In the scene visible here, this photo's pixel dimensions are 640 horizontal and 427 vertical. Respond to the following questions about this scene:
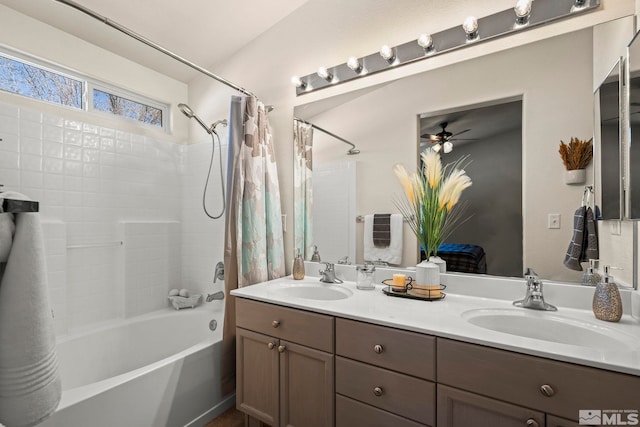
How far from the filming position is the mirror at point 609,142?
125 cm

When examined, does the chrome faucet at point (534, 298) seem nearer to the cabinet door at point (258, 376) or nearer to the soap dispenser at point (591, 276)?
the soap dispenser at point (591, 276)

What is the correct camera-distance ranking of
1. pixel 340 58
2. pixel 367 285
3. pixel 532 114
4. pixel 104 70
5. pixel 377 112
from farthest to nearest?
1. pixel 104 70
2. pixel 340 58
3. pixel 377 112
4. pixel 367 285
5. pixel 532 114

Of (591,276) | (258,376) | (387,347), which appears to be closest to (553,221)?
(591,276)

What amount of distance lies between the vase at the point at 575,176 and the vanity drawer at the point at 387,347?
3.20 ft

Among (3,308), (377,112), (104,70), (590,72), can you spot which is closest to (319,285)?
(377,112)

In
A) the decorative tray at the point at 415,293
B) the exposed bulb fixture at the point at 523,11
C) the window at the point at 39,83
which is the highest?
the exposed bulb fixture at the point at 523,11

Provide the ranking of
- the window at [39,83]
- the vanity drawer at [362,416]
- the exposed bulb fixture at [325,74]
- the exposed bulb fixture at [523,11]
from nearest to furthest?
the vanity drawer at [362,416]
the exposed bulb fixture at [523,11]
the window at [39,83]
the exposed bulb fixture at [325,74]

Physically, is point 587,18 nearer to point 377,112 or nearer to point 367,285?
point 377,112

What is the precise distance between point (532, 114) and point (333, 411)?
166 cm

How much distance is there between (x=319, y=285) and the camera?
75.0 inches

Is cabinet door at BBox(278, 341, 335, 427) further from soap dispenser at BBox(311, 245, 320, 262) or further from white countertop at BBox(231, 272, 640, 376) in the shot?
soap dispenser at BBox(311, 245, 320, 262)

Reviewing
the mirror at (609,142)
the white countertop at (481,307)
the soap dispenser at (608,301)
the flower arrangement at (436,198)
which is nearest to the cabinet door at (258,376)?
the white countertop at (481,307)

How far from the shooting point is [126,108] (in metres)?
2.53

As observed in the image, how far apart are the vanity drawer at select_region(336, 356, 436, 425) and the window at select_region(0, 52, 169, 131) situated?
98.4 inches
